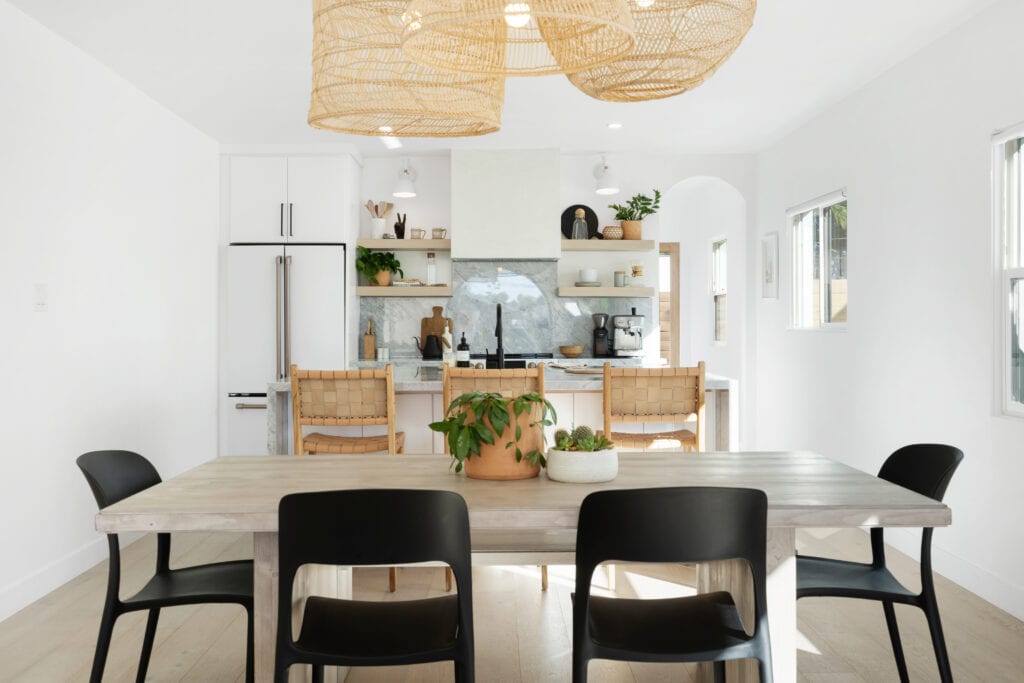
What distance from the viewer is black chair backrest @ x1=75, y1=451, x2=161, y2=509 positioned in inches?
82.0

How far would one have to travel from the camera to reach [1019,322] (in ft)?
10.9

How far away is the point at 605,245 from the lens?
20.2ft

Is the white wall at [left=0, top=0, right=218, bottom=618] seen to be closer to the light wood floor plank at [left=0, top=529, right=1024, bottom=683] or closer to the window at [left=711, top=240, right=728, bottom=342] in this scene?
the light wood floor plank at [left=0, top=529, right=1024, bottom=683]

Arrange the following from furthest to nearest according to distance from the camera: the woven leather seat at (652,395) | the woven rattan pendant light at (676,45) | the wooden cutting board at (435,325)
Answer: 1. the wooden cutting board at (435,325)
2. the woven leather seat at (652,395)
3. the woven rattan pendant light at (676,45)

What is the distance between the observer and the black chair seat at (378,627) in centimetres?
173

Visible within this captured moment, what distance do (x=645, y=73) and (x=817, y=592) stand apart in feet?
4.87

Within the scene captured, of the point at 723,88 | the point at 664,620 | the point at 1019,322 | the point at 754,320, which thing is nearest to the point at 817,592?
the point at 664,620

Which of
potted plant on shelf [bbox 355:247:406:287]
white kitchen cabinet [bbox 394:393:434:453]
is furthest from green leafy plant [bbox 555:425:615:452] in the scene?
potted plant on shelf [bbox 355:247:406:287]

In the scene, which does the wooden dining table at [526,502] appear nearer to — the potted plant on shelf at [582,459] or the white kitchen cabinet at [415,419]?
the potted plant on shelf at [582,459]

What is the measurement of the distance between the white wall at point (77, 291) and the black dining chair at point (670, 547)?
2.76 m

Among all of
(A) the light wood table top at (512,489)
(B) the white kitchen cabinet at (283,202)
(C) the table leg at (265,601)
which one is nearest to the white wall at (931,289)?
(A) the light wood table top at (512,489)

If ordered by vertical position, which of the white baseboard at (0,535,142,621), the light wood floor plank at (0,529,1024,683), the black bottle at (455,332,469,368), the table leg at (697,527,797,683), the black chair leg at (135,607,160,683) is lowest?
the light wood floor plank at (0,529,1024,683)

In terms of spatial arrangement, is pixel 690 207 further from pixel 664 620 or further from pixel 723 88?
pixel 664 620

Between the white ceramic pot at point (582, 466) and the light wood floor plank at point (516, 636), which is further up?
the white ceramic pot at point (582, 466)
